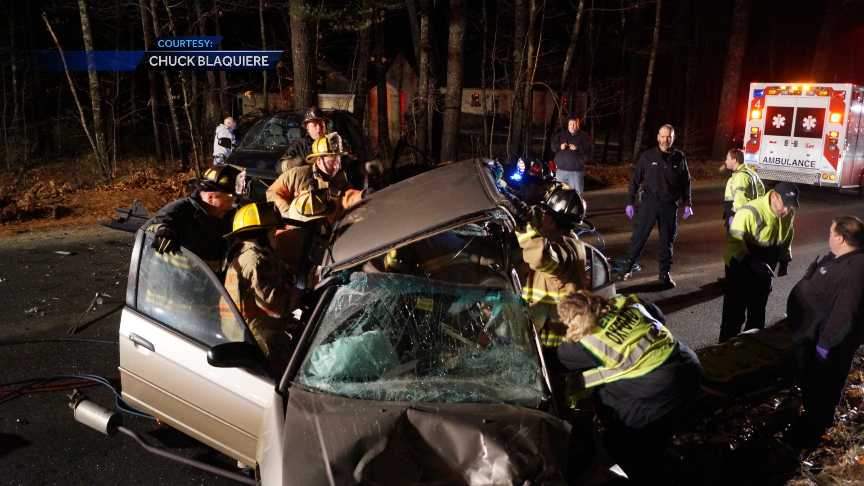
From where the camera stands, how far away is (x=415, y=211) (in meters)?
3.36

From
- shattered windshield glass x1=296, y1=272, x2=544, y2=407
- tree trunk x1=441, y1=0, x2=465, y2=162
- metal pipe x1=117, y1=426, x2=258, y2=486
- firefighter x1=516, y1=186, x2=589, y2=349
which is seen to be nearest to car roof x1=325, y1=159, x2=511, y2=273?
shattered windshield glass x1=296, y1=272, x2=544, y2=407

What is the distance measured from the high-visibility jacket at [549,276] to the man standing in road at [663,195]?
3.68 metres

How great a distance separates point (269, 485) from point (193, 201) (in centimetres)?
294

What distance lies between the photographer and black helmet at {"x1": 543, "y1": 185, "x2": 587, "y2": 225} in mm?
4344

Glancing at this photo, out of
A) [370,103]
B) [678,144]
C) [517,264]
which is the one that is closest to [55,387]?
[517,264]

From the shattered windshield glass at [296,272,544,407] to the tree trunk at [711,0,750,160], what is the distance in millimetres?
21121

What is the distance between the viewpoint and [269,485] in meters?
2.54

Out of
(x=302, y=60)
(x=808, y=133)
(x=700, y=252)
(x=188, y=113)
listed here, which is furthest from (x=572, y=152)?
(x=188, y=113)

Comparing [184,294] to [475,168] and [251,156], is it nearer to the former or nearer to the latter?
[475,168]

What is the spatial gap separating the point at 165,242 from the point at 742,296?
4.50m

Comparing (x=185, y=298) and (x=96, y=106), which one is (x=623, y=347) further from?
(x=96, y=106)

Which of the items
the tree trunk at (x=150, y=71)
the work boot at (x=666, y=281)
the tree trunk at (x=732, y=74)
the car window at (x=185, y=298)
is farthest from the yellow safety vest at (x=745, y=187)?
the tree trunk at (x=732, y=74)

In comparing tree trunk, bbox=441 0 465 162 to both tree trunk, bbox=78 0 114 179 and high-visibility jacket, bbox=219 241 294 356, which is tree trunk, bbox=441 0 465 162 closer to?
tree trunk, bbox=78 0 114 179

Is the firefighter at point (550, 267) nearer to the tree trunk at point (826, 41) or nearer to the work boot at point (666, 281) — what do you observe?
the work boot at point (666, 281)
